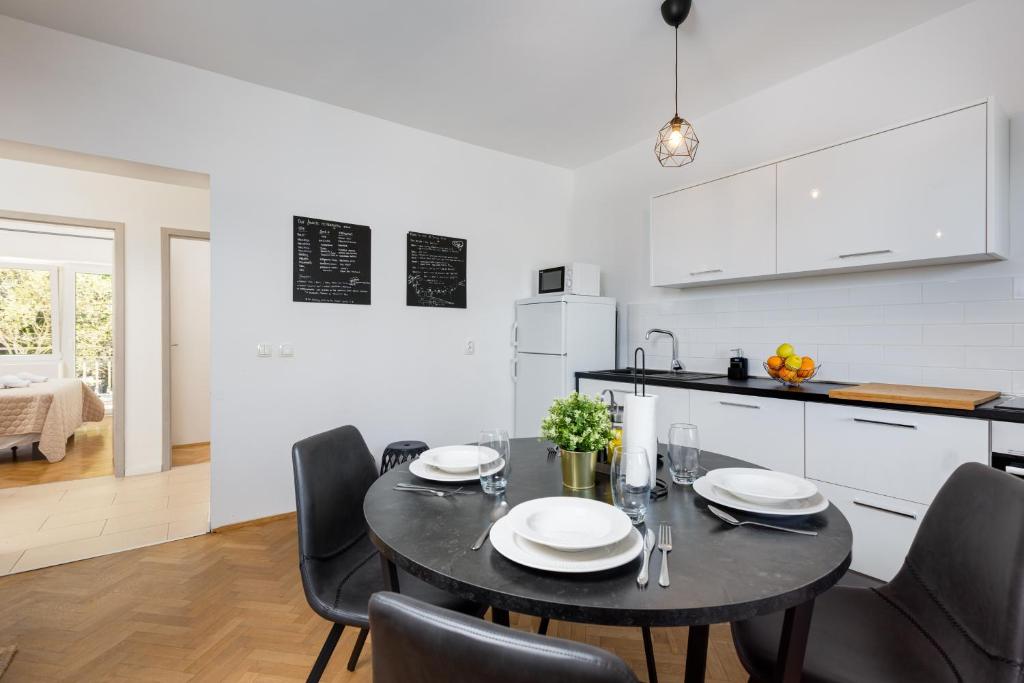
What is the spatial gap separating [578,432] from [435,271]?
8.87 ft

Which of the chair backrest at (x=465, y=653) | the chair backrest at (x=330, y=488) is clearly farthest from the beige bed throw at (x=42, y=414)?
the chair backrest at (x=465, y=653)

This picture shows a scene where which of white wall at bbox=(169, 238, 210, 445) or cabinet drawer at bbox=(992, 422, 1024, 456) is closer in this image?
cabinet drawer at bbox=(992, 422, 1024, 456)

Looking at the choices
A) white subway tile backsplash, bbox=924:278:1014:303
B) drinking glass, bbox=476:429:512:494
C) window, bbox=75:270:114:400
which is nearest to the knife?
drinking glass, bbox=476:429:512:494

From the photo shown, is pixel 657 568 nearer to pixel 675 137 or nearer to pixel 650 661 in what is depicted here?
pixel 650 661

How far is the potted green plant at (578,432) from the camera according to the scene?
118 centimetres

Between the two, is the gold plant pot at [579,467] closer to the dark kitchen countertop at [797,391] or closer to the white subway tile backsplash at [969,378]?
the dark kitchen countertop at [797,391]

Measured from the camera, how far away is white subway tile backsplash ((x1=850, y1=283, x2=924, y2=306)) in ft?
7.76

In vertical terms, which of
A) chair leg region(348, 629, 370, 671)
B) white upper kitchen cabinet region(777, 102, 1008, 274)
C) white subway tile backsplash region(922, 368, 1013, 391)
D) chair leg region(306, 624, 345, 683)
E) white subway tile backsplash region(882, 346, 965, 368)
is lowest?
chair leg region(348, 629, 370, 671)

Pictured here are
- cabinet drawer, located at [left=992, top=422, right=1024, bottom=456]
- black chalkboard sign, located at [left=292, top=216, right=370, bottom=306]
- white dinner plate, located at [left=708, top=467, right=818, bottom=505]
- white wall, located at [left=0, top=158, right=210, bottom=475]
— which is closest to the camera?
white dinner plate, located at [left=708, top=467, right=818, bottom=505]

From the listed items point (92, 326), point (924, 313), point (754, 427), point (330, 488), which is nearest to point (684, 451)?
point (330, 488)

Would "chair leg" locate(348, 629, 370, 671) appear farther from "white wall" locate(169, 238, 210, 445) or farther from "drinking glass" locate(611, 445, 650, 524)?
"white wall" locate(169, 238, 210, 445)

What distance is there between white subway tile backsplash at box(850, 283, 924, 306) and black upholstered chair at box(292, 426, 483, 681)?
2603mm

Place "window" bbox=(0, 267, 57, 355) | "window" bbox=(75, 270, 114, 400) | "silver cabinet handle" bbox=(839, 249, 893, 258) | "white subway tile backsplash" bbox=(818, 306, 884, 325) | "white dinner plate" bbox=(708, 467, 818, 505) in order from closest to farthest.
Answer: "white dinner plate" bbox=(708, 467, 818, 505) → "silver cabinet handle" bbox=(839, 249, 893, 258) → "white subway tile backsplash" bbox=(818, 306, 884, 325) → "window" bbox=(0, 267, 57, 355) → "window" bbox=(75, 270, 114, 400)

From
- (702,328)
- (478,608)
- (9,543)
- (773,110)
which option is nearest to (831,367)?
(702,328)
